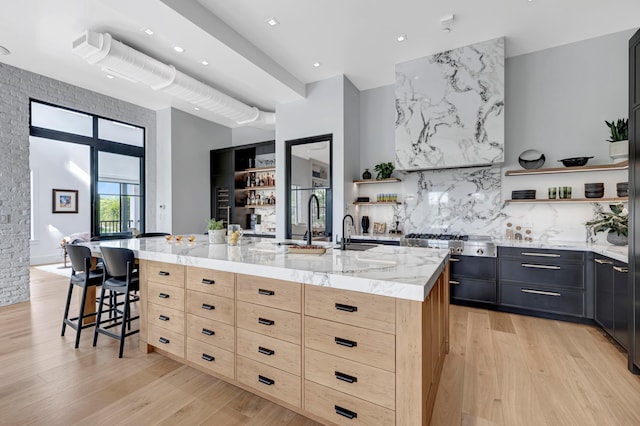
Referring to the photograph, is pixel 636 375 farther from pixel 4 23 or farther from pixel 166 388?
pixel 4 23

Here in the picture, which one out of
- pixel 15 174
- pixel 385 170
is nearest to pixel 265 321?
pixel 385 170

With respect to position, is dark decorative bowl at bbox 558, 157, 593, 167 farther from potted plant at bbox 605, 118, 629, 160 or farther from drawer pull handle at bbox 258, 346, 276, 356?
drawer pull handle at bbox 258, 346, 276, 356

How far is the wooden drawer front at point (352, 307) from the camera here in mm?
1449

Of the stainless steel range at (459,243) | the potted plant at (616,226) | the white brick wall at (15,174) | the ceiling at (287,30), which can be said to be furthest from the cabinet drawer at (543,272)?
the white brick wall at (15,174)

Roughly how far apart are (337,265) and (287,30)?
9.69 ft

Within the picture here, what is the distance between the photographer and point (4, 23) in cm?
319

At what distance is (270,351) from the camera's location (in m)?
1.83

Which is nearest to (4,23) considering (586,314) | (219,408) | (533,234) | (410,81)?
(219,408)

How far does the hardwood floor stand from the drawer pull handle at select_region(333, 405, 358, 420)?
0.28m

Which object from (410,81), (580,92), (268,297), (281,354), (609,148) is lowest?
(281,354)

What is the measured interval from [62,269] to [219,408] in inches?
262

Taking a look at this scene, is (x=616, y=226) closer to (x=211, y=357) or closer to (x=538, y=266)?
(x=538, y=266)

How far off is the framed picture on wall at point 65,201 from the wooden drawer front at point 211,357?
8188mm

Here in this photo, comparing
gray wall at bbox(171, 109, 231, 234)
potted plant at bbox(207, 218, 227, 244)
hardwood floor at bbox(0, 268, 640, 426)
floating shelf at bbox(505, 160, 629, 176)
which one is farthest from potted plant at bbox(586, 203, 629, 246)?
gray wall at bbox(171, 109, 231, 234)
